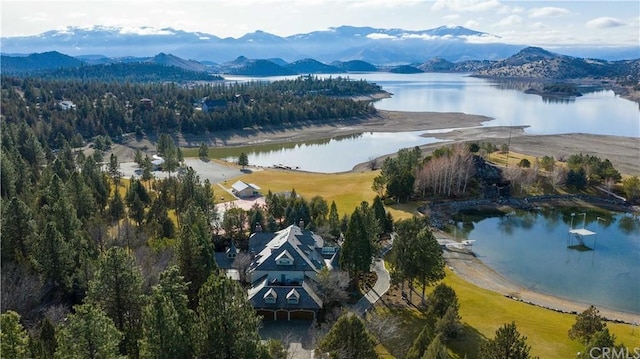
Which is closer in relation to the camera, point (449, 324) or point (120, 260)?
point (120, 260)

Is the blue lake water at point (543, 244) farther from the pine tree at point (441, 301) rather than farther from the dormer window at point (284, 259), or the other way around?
the dormer window at point (284, 259)

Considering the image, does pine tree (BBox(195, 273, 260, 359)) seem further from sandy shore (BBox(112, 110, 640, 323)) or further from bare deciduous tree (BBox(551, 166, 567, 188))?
bare deciduous tree (BBox(551, 166, 567, 188))

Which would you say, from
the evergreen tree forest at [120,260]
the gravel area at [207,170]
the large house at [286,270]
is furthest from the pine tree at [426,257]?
the gravel area at [207,170]

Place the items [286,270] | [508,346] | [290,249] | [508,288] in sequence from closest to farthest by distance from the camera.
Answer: [508,346] < [286,270] < [290,249] < [508,288]

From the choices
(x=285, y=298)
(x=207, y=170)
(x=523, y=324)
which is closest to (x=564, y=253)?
(x=523, y=324)

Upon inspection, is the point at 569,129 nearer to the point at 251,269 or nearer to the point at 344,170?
the point at 344,170

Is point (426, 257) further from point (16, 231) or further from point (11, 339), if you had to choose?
point (16, 231)

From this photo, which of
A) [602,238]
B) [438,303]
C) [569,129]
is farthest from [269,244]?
[569,129]
